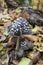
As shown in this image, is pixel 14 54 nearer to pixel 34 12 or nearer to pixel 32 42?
pixel 32 42

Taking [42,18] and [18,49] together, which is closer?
[18,49]

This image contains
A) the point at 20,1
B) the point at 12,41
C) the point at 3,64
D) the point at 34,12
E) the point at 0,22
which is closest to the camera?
the point at 3,64

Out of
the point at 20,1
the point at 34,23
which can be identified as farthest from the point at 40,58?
the point at 20,1

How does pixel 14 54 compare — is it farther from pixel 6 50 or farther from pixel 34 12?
pixel 34 12

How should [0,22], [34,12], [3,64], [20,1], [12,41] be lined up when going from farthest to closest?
[20,1] → [34,12] → [0,22] → [12,41] → [3,64]

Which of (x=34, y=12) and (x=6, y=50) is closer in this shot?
(x=6, y=50)

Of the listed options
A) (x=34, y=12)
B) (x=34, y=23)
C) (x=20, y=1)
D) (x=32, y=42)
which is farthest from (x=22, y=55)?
(x=20, y=1)

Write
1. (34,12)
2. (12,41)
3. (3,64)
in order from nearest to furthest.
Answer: (3,64)
(12,41)
(34,12)

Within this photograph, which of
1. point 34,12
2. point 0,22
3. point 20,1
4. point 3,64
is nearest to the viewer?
point 3,64
